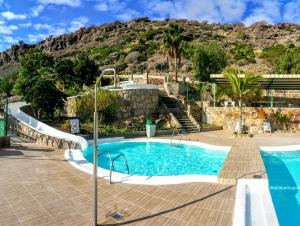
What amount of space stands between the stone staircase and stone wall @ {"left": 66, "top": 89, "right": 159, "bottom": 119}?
55.2 inches

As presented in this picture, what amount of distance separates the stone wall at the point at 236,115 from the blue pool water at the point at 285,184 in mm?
7902

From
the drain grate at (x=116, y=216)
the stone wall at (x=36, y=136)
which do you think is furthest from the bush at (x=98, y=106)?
the drain grate at (x=116, y=216)

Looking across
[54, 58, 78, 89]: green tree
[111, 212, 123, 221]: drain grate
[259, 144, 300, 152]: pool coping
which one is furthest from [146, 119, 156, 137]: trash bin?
[111, 212, 123, 221]: drain grate

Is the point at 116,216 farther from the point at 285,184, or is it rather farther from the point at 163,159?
the point at 163,159

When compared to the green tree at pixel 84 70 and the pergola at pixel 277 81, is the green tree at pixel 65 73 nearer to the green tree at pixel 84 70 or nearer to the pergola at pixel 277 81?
the green tree at pixel 84 70

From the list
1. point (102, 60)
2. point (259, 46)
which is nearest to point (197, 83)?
point (102, 60)

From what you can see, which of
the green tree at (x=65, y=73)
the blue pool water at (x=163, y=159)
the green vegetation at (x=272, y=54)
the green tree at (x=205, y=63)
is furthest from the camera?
the green vegetation at (x=272, y=54)

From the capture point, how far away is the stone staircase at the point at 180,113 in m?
22.2

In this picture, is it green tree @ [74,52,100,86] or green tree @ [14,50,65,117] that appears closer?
green tree @ [14,50,65,117]

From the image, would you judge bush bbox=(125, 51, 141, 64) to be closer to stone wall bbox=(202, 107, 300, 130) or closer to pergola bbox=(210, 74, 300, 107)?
pergola bbox=(210, 74, 300, 107)

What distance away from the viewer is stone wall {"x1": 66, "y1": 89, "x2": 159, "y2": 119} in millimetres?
21562

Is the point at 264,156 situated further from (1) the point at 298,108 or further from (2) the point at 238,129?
(1) the point at 298,108

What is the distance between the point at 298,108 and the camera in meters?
21.9

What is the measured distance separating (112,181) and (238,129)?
48.6 ft
